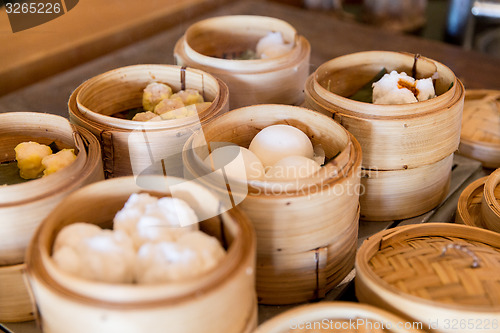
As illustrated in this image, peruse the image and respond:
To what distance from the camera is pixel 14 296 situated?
1.55m

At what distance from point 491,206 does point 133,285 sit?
137 centimetres

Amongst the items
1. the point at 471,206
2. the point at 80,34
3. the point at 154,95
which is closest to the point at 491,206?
the point at 471,206

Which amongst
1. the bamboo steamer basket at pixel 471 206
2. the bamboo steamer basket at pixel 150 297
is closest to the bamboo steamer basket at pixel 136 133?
the bamboo steamer basket at pixel 150 297

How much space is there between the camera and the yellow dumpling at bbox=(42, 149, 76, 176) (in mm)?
1670

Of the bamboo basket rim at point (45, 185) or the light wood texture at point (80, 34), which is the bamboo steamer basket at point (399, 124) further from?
the light wood texture at point (80, 34)

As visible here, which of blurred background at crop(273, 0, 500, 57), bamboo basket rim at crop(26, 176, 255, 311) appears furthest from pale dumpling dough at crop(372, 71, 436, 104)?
blurred background at crop(273, 0, 500, 57)

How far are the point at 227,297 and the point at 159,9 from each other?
2498 millimetres

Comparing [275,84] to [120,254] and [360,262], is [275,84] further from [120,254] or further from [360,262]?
[120,254]

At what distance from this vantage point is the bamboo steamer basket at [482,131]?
2518 mm

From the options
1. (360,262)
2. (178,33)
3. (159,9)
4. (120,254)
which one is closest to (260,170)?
(360,262)

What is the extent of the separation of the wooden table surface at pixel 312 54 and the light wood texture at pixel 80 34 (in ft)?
0.18

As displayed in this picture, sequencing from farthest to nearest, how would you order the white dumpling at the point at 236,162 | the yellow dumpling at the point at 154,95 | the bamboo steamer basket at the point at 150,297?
1. the yellow dumpling at the point at 154,95
2. the white dumpling at the point at 236,162
3. the bamboo steamer basket at the point at 150,297

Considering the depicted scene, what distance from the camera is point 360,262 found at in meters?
1.49

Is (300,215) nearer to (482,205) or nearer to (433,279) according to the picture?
(433,279)
